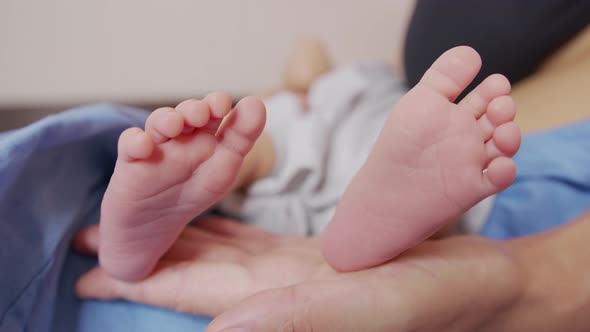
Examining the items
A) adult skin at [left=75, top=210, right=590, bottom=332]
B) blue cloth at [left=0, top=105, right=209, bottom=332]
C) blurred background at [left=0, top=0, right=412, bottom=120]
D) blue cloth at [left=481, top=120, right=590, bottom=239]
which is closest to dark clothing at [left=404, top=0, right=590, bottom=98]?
blue cloth at [left=481, top=120, right=590, bottom=239]

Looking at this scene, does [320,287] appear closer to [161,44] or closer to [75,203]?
[75,203]

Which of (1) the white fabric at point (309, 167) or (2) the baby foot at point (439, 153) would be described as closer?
(2) the baby foot at point (439, 153)

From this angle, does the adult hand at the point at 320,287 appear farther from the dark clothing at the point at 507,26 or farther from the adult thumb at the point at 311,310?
the dark clothing at the point at 507,26

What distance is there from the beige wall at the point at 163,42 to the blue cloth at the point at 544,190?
2.62 feet

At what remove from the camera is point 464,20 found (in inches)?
20.1

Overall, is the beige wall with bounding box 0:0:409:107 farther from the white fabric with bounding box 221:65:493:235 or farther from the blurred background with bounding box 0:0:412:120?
the white fabric with bounding box 221:65:493:235

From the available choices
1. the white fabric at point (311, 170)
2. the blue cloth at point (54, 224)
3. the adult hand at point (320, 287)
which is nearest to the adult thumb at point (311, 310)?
the adult hand at point (320, 287)

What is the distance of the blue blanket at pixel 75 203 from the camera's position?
15.2 inches

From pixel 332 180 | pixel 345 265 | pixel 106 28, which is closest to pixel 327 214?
pixel 332 180

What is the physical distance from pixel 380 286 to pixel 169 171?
6.5 inches

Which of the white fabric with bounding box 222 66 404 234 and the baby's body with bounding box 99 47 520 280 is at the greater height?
the baby's body with bounding box 99 47 520 280

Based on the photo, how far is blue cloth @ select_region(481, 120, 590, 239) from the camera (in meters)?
0.52

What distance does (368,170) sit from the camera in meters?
0.33

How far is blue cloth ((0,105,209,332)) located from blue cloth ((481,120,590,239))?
33 cm
